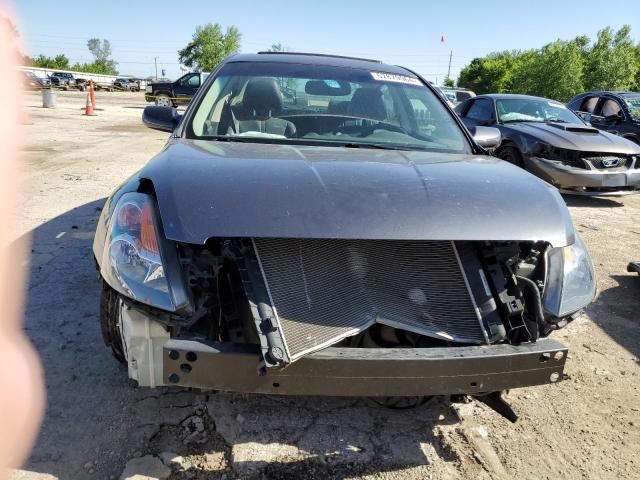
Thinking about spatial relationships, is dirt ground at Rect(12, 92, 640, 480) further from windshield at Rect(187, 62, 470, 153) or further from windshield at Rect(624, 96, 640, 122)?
windshield at Rect(624, 96, 640, 122)

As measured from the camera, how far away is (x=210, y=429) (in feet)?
7.17

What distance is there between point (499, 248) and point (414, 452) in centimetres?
94

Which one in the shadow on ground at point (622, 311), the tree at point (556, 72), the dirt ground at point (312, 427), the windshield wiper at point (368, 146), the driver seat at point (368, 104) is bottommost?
the dirt ground at point (312, 427)

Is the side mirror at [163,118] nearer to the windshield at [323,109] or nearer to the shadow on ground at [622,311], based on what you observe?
the windshield at [323,109]

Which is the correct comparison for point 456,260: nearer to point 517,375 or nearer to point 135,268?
point 517,375

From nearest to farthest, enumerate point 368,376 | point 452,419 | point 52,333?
point 368,376 → point 452,419 → point 52,333

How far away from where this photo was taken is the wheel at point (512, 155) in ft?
23.8

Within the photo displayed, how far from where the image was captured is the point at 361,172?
212 cm

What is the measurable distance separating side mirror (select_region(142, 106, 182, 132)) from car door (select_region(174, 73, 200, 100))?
20460 mm

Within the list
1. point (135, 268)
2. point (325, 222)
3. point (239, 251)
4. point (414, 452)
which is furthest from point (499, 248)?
point (135, 268)

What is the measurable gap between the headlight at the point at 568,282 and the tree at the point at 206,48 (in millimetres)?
64494

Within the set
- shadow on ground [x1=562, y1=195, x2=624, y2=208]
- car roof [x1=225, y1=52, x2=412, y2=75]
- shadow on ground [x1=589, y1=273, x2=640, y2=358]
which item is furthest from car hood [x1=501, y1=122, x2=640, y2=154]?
car roof [x1=225, y1=52, x2=412, y2=75]

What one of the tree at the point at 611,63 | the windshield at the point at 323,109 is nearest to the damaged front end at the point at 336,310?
the windshield at the point at 323,109

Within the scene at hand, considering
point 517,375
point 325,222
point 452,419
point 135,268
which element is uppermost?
point 325,222
